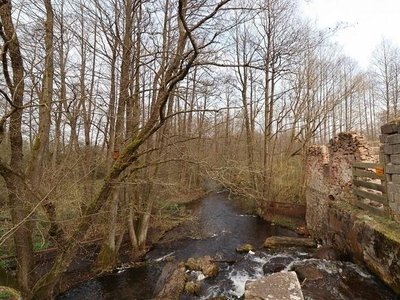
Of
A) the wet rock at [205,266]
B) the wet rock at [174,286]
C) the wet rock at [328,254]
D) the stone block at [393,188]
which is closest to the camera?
the stone block at [393,188]

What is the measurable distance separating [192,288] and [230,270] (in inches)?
55.6

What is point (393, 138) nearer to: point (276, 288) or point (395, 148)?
point (395, 148)

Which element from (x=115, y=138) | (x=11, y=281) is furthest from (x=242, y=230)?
(x=11, y=281)

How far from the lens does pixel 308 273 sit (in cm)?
475

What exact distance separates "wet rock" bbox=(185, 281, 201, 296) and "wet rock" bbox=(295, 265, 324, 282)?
2276 mm

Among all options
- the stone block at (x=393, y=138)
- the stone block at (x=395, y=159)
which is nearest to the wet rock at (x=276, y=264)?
the stone block at (x=395, y=159)

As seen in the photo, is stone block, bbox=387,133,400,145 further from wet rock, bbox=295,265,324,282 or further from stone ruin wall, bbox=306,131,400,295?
wet rock, bbox=295,265,324,282

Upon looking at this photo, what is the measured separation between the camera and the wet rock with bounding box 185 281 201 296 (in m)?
5.20

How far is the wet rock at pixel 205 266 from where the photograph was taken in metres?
5.95

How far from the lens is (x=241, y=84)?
538 inches

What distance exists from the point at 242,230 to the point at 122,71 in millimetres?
7797

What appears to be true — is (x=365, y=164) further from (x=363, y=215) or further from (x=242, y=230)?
(x=242, y=230)

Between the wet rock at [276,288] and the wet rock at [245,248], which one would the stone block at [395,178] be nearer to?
the wet rock at [276,288]

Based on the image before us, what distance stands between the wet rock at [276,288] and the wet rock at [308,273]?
4.62 ft
